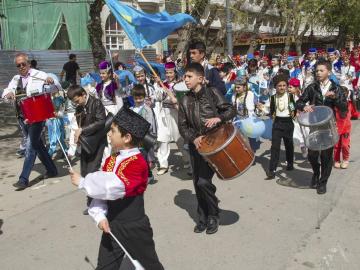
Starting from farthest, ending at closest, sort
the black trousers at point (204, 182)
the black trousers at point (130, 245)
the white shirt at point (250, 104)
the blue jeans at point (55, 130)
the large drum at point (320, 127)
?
the blue jeans at point (55, 130) → the white shirt at point (250, 104) → the large drum at point (320, 127) → the black trousers at point (204, 182) → the black trousers at point (130, 245)

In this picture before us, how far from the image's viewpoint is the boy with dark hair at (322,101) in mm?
5977

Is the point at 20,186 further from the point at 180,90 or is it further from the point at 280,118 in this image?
the point at 280,118

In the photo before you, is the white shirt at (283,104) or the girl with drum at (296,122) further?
the girl with drum at (296,122)

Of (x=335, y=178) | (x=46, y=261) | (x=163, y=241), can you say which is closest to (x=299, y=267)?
(x=163, y=241)

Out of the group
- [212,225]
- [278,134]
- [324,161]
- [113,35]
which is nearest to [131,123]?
[212,225]

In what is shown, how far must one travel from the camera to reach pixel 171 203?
593 centimetres

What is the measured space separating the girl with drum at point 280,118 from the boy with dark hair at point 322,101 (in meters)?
0.59

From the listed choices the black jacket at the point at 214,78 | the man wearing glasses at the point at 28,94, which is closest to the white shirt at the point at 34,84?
the man wearing glasses at the point at 28,94

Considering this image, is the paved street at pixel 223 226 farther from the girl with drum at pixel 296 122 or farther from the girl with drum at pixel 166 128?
the girl with drum at pixel 296 122

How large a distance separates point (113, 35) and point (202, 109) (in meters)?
24.6

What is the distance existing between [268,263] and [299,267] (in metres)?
0.27

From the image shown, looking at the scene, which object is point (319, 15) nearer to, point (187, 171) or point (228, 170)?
point (187, 171)

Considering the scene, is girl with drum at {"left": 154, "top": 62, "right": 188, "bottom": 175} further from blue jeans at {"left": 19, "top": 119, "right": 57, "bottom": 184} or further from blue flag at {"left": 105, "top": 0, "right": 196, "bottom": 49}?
blue jeans at {"left": 19, "top": 119, "right": 57, "bottom": 184}

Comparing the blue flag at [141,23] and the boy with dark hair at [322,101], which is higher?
the blue flag at [141,23]
